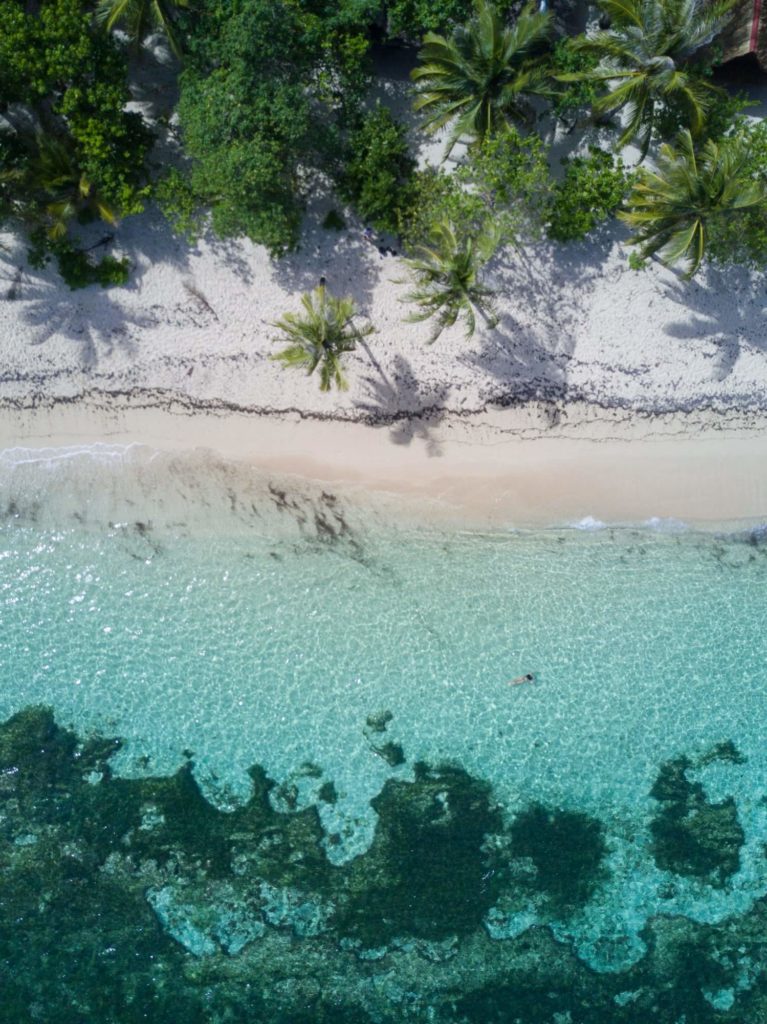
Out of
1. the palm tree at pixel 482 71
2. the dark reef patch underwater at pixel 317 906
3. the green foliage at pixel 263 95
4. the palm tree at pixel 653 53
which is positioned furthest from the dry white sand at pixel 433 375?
the dark reef patch underwater at pixel 317 906

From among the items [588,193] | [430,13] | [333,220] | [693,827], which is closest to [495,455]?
[588,193]

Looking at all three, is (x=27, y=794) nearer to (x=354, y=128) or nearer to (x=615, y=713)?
(x=615, y=713)

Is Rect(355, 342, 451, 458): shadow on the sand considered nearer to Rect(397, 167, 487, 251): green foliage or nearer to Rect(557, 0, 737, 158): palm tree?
Rect(397, 167, 487, 251): green foliage

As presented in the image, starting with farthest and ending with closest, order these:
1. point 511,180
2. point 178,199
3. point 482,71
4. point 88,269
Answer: point 88,269 → point 178,199 → point 511,180 → point 482,71

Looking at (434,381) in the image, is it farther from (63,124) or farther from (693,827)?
(693,827)

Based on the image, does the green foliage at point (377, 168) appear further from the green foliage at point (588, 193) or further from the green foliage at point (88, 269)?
the green foliage at point (88, 269)

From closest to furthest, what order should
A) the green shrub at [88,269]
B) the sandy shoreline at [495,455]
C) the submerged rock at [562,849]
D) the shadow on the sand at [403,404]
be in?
the green shrub at [88,269] → the submerged rock at [562,849] → the shadow on the sand at [403,404] → the sandy shoreline at [495,455]

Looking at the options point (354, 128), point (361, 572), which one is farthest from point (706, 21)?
point (361, 572)

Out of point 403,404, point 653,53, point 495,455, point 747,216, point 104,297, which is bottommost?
point 495,455
